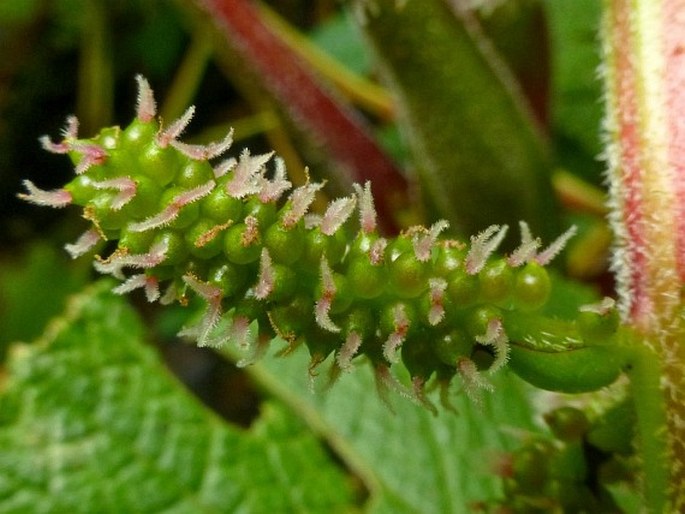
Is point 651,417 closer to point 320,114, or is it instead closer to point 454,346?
point 454,346

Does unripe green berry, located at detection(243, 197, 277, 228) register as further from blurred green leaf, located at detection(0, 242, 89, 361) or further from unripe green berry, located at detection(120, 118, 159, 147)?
blurred green leaf, located at detection(0, 242, 89, 361)

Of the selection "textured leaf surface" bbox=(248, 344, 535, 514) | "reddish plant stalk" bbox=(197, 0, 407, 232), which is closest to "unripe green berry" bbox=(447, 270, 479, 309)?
"textured leaf surface" bbox=(248, 344, 535, 514)

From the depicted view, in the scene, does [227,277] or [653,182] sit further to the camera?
[653,182]

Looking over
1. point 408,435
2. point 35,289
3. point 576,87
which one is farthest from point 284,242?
point 35,289

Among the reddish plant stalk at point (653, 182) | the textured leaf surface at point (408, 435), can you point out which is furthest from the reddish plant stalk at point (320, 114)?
the reddish plant stalk at point (653, 182)

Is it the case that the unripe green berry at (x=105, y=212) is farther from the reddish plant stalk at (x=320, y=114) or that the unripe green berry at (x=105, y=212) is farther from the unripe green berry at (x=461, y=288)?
the reddish plant stalk at (x=320, y=114)
